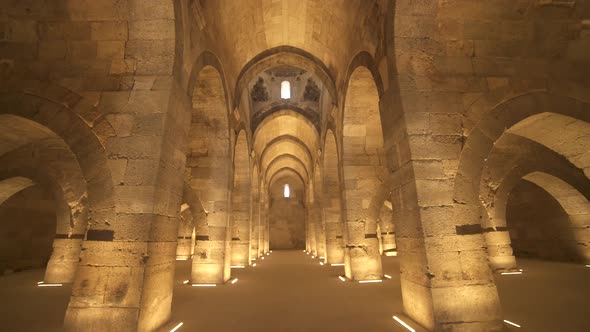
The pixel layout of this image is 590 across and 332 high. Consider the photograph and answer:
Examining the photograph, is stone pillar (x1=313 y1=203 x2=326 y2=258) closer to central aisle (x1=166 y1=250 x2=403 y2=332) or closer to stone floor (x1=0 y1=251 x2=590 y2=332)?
stone floor (x1=0 y1=251 x2=590 y2=332)

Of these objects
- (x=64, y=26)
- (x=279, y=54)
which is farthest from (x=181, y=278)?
(x=279, y=54)

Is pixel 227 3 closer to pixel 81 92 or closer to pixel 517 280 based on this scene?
pixel 81 92

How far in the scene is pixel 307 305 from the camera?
525cm

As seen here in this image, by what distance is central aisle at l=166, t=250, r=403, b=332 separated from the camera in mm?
4086

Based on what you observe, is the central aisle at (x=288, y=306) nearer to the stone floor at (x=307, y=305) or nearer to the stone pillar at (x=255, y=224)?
Result: the stone floor at (x=307, y=305)

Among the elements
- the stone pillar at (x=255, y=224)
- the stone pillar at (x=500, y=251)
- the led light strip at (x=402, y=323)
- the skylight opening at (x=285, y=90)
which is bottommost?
the led light strip at (x=402, y=323)

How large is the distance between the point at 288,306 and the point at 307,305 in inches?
13.6

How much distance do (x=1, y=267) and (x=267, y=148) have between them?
1198 centimetres

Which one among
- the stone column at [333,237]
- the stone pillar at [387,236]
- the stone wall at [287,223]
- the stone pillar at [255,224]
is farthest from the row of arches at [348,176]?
the stone wall at [287,223]

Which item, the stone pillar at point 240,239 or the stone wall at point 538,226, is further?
the stone pillar at point 240,239

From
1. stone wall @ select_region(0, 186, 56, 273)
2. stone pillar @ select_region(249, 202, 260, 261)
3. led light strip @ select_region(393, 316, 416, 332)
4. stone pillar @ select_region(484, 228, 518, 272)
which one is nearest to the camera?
led light strip @ select_region(393, 316, 416, 332)

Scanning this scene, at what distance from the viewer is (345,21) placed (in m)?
6.83

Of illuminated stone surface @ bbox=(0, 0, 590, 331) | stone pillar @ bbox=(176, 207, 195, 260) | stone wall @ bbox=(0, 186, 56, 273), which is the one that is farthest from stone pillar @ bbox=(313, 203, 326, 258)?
stone wall @ bbox=(0, 186, 56, 273)

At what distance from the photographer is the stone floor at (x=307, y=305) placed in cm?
403
